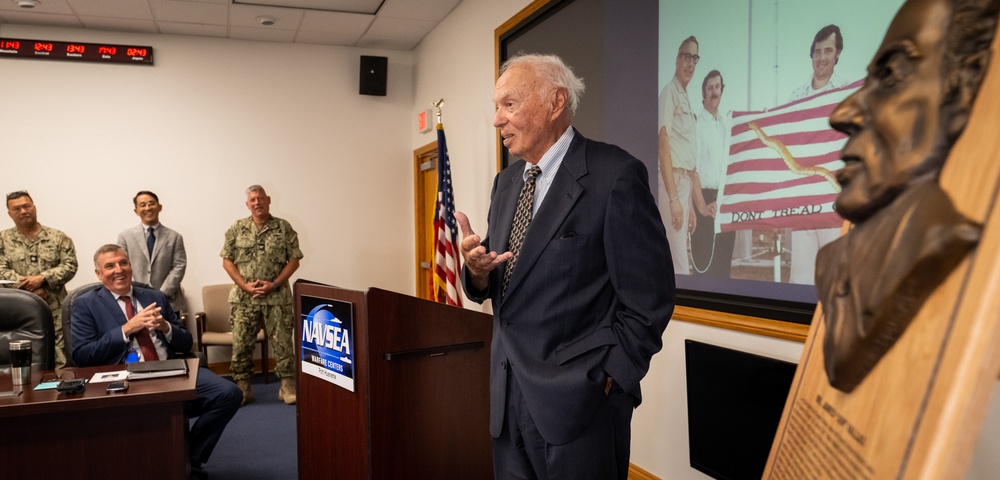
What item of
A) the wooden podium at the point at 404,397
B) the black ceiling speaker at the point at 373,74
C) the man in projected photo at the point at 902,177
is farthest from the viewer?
the black ceiling speaker at the point at 373,74

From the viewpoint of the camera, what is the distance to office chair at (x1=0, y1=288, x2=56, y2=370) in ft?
9.30

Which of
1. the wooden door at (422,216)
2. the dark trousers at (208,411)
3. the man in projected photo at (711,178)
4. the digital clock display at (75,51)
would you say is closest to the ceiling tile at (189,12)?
the digital clock display at (75,51)

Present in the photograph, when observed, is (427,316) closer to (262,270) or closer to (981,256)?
(981,256)

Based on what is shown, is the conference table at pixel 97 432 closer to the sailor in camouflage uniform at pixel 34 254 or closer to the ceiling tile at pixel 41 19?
the sailor in camouflage uniform at pixel 34 254

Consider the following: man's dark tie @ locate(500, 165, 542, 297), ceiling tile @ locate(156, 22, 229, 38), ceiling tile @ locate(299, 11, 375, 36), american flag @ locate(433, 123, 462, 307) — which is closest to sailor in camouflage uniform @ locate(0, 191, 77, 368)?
ceiling tile @ locate(156, 22, 229, 38)

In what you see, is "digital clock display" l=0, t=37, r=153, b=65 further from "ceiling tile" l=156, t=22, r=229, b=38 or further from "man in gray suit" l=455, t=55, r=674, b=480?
"man in gray suit" l=455, t=55, r=674, b=480

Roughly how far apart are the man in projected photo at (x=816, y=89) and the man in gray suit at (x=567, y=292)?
744mm

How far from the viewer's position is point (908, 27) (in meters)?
0.52

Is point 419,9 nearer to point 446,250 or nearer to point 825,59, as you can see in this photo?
point 446,250

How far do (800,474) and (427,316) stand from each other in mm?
1874

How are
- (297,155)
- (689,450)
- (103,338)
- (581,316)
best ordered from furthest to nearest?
(297,155) → (103,338) → (689,450) → (581,316)

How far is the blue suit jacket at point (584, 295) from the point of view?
144 cm

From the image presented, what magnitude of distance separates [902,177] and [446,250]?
13.3 ft

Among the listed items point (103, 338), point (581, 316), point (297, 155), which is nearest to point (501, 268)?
point (581, 316)
